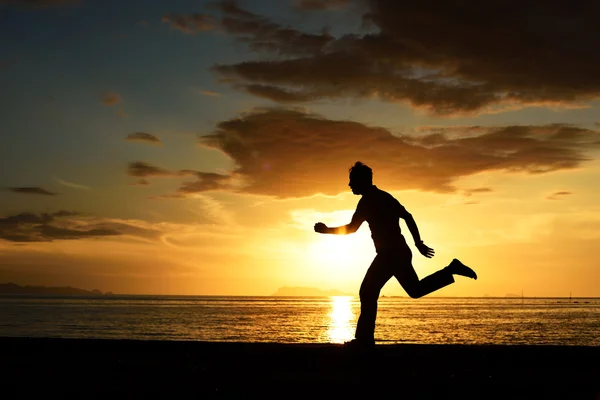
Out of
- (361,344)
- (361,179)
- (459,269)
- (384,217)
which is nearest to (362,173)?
(361,179)

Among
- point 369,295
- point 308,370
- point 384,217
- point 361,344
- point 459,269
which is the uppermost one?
point 384,217

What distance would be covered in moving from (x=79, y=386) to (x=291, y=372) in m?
2.17

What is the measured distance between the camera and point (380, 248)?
7.70m

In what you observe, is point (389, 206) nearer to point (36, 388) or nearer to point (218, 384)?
point (218, 384)

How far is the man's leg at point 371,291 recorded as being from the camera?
25.1 ft

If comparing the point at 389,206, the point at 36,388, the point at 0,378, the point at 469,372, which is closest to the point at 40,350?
the point at 0,378

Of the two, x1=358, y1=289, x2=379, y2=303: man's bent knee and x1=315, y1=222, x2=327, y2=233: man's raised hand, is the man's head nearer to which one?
x1=315, y1=222, x2=327, y2=233: man's raised hand

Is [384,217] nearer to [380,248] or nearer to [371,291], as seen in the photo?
[380,248]

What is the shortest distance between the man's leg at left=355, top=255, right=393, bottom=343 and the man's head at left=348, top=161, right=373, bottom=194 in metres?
0.89

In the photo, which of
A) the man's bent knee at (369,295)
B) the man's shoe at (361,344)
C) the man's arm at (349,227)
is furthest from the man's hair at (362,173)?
the man's shoe at (361,344)

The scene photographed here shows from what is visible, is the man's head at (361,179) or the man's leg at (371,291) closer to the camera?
the man's leg at (371,291)

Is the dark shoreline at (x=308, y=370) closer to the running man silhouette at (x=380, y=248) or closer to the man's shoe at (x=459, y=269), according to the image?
the running man silhouette at (x=380, y=248)

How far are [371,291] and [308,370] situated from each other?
1355 millimetres

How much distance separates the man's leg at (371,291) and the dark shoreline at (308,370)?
253 millimetres
